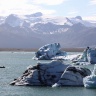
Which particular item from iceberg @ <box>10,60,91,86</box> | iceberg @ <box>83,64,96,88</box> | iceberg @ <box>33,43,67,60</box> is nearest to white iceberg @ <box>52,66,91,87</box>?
iceberg @ <box>10,60,91,86</box>

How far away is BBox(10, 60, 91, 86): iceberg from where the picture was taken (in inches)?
1848

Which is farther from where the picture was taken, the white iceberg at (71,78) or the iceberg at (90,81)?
the white iceberg at (71,78)

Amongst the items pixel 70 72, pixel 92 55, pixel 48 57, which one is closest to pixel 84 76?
pixel 70 72

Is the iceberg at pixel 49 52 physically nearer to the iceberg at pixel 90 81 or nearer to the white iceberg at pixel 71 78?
the white iceberg at pixel 71 78

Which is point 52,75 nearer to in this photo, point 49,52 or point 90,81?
point 90,81

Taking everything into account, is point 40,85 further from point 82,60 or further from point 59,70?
point 82,60

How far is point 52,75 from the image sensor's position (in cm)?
4775

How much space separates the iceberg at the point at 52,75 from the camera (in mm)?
46938

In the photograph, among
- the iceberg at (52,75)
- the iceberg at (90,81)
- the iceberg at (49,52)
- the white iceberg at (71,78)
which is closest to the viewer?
the iceberg at (90,81)

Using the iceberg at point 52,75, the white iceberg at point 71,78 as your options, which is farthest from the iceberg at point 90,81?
the iceberg at point 52,75

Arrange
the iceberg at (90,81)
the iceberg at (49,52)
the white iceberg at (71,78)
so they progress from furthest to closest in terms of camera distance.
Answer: the iceberg at (49,52), the white iceberg at (71,78), the iceberg at (90,81)

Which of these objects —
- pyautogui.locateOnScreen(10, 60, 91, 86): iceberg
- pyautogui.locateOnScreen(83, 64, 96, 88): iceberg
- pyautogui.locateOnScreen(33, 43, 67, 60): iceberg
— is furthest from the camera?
pyautogui.locateOnScreen(33, 43, 67, 60): iceberg

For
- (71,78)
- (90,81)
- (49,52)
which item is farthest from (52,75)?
(49,52)

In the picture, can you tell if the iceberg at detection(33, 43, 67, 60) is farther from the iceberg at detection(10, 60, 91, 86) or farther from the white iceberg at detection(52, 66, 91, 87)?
the white iceberg at detection(52, 66, 91, 87)
